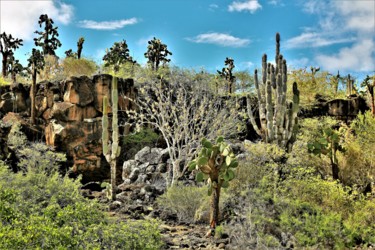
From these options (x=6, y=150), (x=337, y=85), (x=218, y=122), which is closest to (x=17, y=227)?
(x=6, y=150)

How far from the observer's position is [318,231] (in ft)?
23.6

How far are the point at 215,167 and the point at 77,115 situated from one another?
12.1m

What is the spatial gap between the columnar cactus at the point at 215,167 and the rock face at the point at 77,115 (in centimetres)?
1079

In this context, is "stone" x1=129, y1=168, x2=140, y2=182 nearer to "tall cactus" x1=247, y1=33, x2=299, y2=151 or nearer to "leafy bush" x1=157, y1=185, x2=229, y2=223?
"leafy bush" x1=157, y1=185, x2=229, y2=223

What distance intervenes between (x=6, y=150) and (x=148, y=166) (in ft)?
17.0

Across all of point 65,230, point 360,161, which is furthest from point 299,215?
point 65,230

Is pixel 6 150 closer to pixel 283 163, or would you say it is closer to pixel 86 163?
pixel 86 163

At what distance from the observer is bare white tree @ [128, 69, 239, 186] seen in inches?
569

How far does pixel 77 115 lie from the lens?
19578 mm

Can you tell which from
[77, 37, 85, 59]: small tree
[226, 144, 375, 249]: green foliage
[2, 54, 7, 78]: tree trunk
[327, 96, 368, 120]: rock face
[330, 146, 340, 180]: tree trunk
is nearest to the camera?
[226, 144, 375, 249]: green foliage

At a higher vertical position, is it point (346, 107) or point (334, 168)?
point (346, 107)

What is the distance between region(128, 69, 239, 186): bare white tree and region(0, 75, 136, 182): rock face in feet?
7.00

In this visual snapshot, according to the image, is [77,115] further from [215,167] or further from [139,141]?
[215,167]

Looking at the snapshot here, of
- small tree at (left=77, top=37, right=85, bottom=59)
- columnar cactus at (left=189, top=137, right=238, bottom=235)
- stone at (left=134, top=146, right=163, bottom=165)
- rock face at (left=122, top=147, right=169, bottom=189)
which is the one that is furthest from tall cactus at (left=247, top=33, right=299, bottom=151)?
small tree at (left=77, top=37, right=85, bottom=59)
